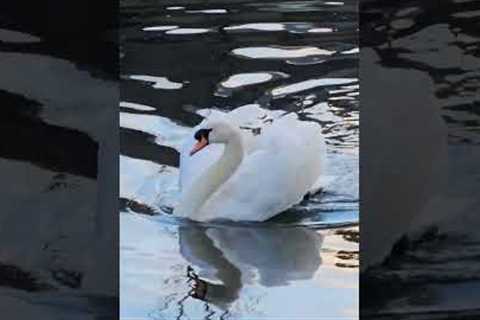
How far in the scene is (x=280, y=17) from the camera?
1.15 m

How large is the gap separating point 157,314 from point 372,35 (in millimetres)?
318

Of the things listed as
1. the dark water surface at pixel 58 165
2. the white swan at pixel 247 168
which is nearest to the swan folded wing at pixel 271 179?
the white swan at pixel 247 168

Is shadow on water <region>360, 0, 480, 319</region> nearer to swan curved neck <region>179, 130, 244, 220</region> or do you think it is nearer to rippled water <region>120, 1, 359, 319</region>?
rippled water <region>120, 1, 359, 319</region>

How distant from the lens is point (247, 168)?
1.20 metres

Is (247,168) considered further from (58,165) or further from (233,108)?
(58,165)

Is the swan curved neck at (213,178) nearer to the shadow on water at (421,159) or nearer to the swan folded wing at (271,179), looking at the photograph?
the swan folded wing at (271,179)

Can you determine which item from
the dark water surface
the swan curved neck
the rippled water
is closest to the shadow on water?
the rippled water

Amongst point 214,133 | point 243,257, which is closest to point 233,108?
point 214,133

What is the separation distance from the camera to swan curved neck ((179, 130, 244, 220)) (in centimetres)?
116

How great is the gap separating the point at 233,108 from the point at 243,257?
137mm

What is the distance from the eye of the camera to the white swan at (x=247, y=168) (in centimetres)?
115

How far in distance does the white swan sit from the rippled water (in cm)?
1

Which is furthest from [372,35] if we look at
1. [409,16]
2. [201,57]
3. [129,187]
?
[129,187]

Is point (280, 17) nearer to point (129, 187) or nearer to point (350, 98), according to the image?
point (350, 98)
